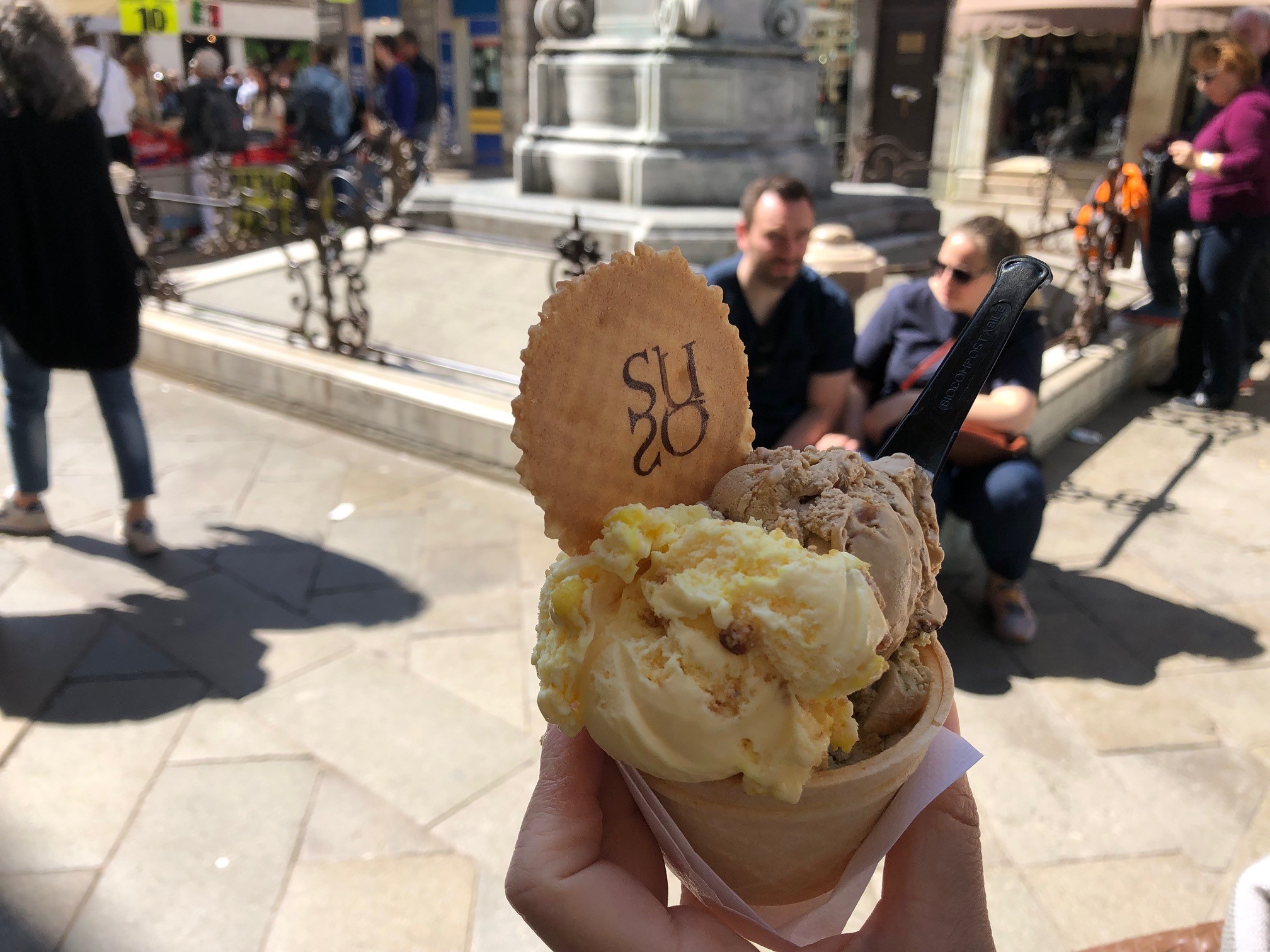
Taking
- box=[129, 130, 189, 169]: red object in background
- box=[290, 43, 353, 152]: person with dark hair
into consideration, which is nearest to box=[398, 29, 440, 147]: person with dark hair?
box=[290, 43, 353, 152]: person with dark hair

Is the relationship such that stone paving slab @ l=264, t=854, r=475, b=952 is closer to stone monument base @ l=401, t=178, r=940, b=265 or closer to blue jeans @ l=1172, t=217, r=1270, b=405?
stone monument base @ l=401, t=178, r=940, b=265

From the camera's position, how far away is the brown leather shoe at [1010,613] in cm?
364

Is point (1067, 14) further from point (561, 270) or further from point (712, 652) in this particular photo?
point (712, 652)

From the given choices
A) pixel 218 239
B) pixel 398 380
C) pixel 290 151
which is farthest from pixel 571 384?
pixel 290 151

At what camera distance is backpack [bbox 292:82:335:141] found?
1090cm

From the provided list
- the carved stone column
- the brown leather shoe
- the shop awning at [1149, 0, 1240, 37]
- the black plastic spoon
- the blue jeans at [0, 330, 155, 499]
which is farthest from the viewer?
the shop awning at [1149, 0, 1240, 37]

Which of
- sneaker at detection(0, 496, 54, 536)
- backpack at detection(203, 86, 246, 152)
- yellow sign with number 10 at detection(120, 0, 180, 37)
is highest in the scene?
yellow sign with number 10 at detection(120, 0, 180, 37)

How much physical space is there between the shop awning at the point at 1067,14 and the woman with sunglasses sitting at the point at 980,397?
902 centimetres

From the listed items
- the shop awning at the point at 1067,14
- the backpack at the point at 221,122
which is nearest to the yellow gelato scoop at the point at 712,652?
the shop awning at the point at 1067,14

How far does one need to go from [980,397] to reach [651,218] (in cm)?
420

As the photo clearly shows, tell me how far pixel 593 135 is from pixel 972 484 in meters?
5.46

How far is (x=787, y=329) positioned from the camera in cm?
339

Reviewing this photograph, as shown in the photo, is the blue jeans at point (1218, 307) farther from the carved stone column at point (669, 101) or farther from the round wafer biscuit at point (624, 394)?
the round wafer biscuit at point (624, 394)

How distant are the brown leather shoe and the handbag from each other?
0.50 meters
